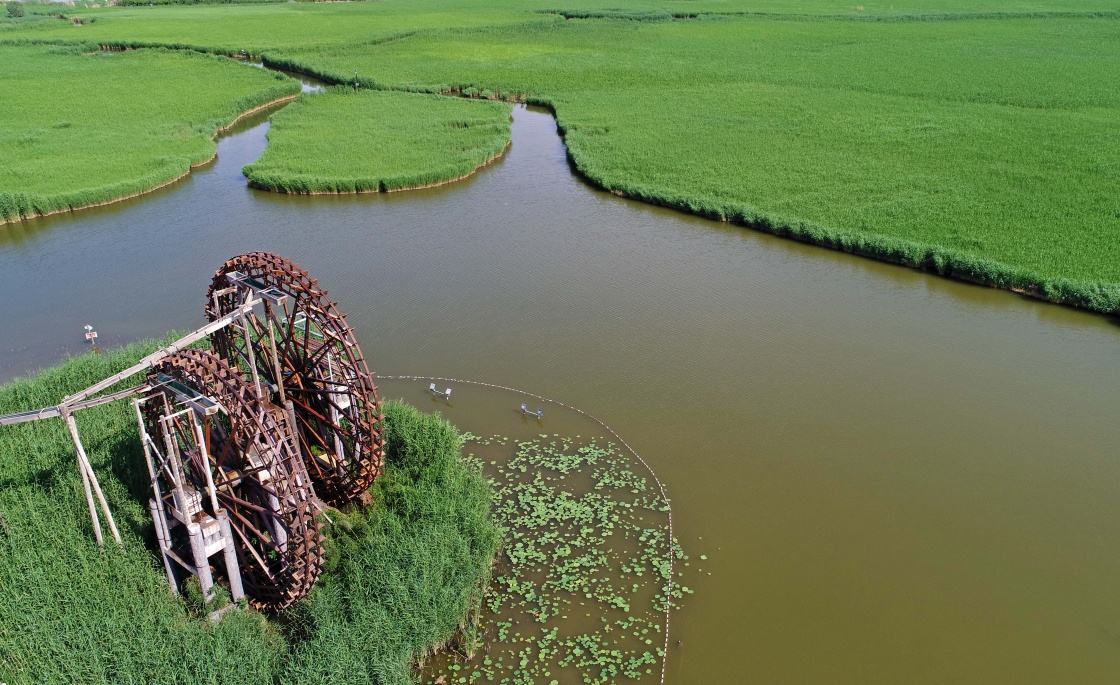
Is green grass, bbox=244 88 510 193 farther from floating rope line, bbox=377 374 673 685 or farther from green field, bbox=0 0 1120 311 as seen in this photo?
floating rope line, bbox=377 374 673 685

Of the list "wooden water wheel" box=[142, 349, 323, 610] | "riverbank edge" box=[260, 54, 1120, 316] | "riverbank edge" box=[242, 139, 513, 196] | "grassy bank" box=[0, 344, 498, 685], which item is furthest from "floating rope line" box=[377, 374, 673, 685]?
"riverbank edge" box=[242, 139, 513, 196]

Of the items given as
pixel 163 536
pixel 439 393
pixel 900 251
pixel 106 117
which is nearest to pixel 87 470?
pixel 163 536

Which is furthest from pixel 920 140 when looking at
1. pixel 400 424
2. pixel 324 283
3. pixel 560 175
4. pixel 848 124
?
pixel 400 424

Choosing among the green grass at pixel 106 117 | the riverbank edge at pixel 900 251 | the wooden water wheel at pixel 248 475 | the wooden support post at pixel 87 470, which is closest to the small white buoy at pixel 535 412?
the wooden water wheel at pixel 248 475

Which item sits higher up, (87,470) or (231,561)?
(87,470)

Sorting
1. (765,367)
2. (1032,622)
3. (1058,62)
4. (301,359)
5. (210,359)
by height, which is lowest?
(1032,622)

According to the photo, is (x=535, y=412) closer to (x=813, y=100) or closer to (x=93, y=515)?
(x=93, y=515)

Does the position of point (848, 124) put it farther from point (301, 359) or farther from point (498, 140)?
point (301, 359)
